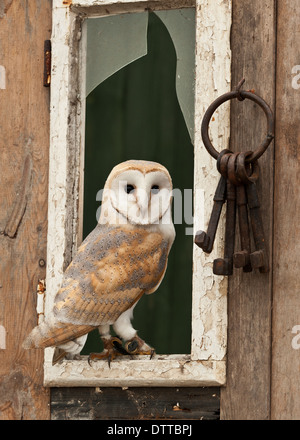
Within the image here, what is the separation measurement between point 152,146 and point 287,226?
3.77ft

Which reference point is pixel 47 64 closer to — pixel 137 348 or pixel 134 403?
pixel 137 348

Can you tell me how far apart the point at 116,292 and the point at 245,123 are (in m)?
0.52

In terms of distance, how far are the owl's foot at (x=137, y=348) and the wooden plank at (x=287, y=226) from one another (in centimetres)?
31

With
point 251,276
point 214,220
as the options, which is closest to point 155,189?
point 214,220

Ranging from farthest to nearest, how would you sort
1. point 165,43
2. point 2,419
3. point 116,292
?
point 165,43 → point 2,419 → point 116,292

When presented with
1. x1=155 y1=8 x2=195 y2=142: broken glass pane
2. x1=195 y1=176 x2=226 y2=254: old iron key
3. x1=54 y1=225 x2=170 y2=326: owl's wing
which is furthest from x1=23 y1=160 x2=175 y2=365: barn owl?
x1=155 y1=8 x2=195 y2=142: broken glass pane

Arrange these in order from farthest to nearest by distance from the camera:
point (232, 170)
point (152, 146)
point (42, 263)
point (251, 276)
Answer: point (152, 146), point (42, 263), point (251, 276), point (232, 170)

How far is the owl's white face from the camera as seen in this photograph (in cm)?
277

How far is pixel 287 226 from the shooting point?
275cm

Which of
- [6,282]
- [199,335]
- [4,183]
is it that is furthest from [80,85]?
[199,335]

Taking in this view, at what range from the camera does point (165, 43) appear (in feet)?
12.0

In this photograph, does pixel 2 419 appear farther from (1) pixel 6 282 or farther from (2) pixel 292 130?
(2) pixel 292 130

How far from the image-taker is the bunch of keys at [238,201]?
266 centimetres

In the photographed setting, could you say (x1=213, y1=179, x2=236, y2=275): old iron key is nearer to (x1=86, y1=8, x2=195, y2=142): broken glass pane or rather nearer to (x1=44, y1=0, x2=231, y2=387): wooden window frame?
(x1=44, y1=0, x2=231, y2=387): wooden window frame
